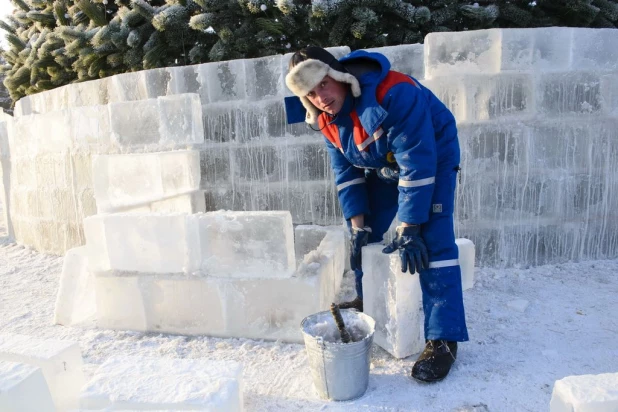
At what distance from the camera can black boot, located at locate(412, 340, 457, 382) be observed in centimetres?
204

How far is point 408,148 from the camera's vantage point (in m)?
1.96

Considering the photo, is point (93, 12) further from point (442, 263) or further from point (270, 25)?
point (442, 263)

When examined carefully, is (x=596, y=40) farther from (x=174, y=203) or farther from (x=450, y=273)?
(x=174, y=203)

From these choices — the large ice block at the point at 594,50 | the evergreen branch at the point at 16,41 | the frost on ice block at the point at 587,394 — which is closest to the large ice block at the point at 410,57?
the large ice block at the point at 594,50

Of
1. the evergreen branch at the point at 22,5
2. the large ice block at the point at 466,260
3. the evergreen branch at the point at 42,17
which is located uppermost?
the evergreen branch at the point at 22,5

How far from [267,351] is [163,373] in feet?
2.50

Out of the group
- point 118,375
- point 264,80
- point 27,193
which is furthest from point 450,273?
point 27,193

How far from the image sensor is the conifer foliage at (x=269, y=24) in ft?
14.0

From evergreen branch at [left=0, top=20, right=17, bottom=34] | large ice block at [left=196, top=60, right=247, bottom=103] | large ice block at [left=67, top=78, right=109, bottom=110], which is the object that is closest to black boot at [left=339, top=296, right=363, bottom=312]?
large ice block at [left=196, top=60, right=247, bottom=103]

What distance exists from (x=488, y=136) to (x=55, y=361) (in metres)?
3.01

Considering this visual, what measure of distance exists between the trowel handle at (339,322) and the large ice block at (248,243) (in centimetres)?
59

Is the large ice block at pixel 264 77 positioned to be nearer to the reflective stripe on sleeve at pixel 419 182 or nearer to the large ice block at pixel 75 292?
the large ice block at pixel 75 292

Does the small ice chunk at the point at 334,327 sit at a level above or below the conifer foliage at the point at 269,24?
below

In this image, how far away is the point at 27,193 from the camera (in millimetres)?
4891
